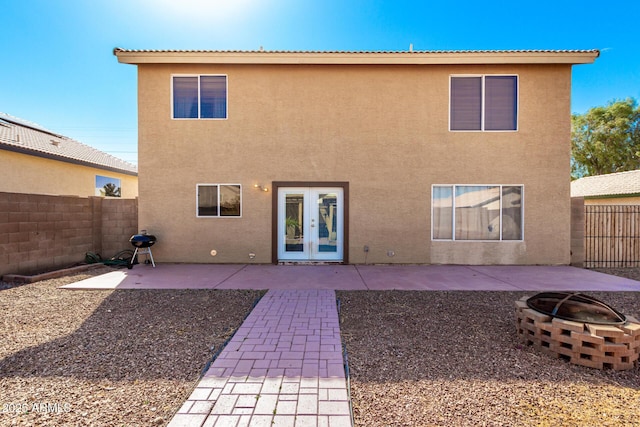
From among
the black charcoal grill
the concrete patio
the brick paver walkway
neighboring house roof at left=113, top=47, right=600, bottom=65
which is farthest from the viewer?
neighboring house roof at left=113, top=47, right=600, bottom=65

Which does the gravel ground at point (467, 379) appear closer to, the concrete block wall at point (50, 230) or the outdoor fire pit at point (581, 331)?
the outdoor fire pit at point (581, 331)

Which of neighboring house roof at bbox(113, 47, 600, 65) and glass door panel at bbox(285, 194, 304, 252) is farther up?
neighboring house roof at bbox(113, 47, 600, 65)

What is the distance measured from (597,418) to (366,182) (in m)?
6.76

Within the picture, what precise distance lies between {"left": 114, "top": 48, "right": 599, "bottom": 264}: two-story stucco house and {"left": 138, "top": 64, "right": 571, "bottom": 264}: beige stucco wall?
31 mm

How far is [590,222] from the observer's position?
8.50 metres

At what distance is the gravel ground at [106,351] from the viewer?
2.38 metres

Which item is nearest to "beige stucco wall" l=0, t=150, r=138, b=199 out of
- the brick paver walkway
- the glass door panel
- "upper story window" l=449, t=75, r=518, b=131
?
the glass door panel

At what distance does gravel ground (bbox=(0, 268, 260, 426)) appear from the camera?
238 centimetres

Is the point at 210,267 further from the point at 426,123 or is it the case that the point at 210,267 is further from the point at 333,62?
the point at 426,123

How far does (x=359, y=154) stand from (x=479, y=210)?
159 inches

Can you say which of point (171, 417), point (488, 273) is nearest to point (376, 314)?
point (171, 417)

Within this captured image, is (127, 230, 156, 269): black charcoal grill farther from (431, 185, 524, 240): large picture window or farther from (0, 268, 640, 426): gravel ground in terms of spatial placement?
(431, 185, 524, 240): large picture window

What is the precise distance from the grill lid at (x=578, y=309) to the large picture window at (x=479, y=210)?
4.87 metres

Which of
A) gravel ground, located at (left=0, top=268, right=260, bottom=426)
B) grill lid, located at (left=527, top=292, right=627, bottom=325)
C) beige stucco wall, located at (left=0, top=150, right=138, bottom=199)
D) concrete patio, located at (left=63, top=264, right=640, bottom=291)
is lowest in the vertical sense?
gravel ground, located at (left=0, top=268, right=260, bottom=426)
